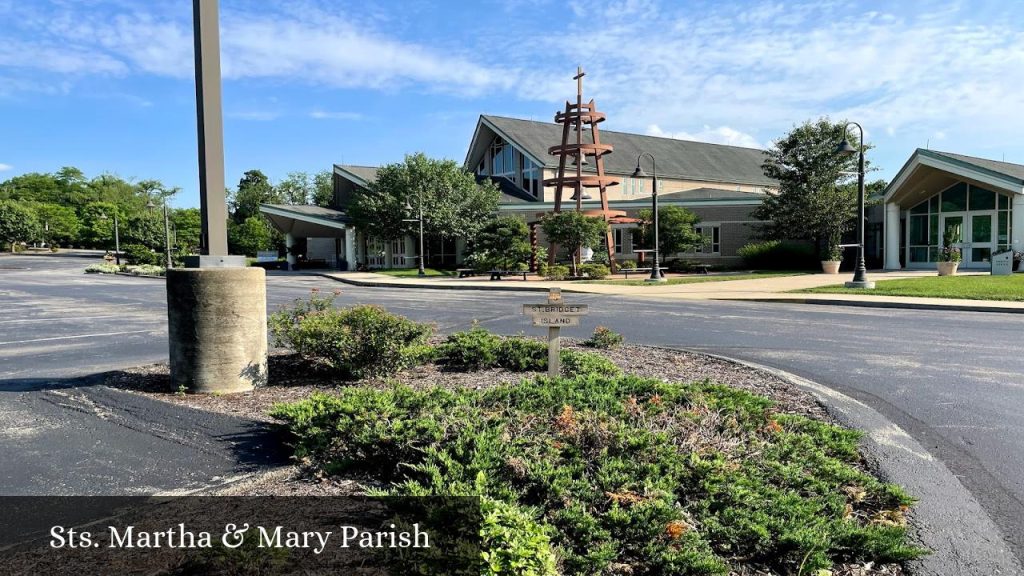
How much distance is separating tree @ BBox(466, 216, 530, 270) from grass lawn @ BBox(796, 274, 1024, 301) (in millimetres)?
16027

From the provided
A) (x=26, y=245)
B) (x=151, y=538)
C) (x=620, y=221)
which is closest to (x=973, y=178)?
(x=620, y=221)

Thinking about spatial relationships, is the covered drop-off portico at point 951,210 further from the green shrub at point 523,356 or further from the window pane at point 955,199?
the green shrub at point 523,356

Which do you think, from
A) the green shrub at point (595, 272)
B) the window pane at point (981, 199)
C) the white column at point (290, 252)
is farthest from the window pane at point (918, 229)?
the white column at point (290, 252)

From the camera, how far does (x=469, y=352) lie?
7594mm

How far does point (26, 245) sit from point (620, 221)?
80.9 m

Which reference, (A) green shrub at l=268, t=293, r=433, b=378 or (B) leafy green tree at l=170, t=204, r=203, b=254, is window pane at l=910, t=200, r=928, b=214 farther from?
(B) leafy green tree at l=170, t=204, r=203, b=254

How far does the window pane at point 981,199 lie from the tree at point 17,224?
90405 millimetres

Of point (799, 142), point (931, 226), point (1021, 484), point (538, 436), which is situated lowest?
point (1021, 484)

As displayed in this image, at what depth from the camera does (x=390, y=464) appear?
13.8 feet

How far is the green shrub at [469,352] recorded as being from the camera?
24.8ft

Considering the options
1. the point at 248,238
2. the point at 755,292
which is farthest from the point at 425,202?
the point at 248,238

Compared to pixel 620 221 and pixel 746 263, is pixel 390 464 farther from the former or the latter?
pixel 746 263

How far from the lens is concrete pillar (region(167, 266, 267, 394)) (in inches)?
249
